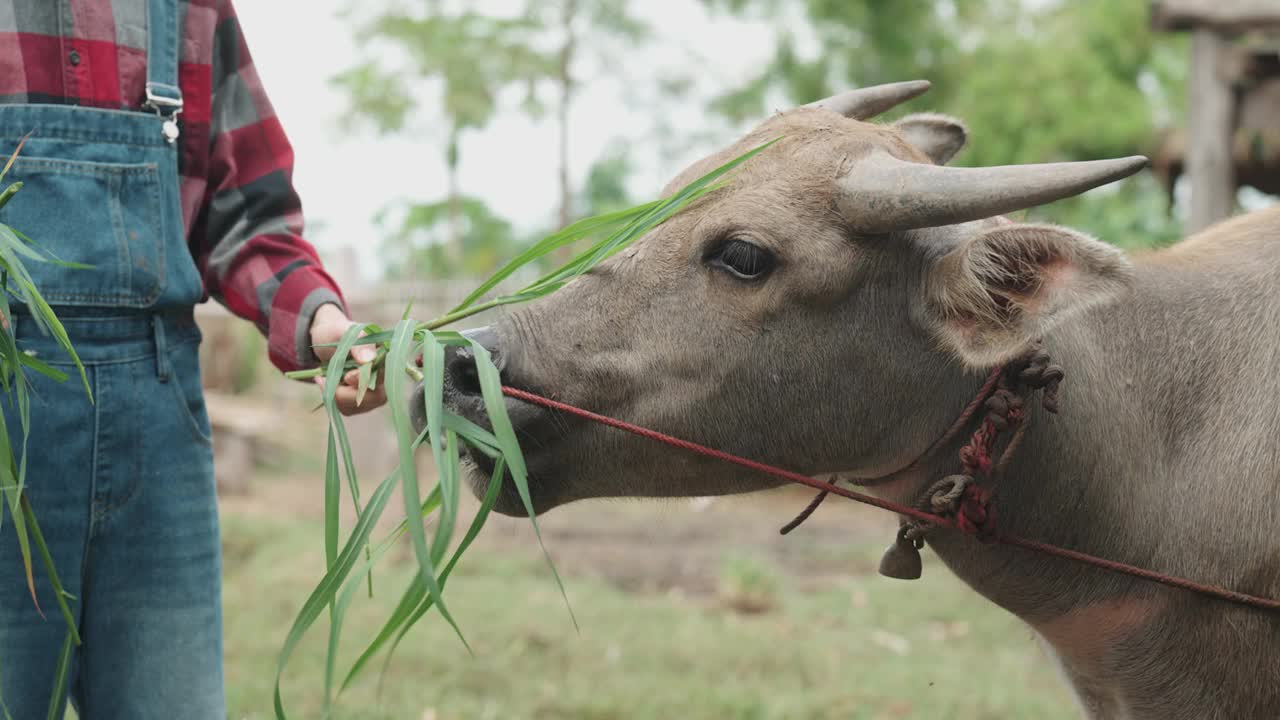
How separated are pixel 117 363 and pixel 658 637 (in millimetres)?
4121

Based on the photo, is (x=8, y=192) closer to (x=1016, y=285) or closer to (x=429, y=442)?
(x=429, y=442)

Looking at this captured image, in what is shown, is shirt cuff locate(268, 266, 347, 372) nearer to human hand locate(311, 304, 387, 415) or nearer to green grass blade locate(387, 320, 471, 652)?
human hand locate(311, 304, 387, 415)

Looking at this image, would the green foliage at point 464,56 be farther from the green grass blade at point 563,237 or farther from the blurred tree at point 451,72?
the green grass blade at point 563,237

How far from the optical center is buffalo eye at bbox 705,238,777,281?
219 centimetres

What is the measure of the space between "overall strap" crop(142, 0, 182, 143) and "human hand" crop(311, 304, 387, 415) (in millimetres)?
441

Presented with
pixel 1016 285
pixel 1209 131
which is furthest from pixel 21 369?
pixel 1209 131

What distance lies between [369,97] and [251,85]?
1001 centimetres

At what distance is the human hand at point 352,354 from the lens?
217 cm

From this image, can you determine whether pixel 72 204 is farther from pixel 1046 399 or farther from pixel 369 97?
pixel 369 97

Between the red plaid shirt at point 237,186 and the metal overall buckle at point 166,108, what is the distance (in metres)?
0.03

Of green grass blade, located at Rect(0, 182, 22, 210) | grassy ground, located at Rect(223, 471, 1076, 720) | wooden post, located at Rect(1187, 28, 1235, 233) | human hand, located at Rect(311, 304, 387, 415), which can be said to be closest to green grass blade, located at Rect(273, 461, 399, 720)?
human hand, located at Rect(311, 304, 387, 415)

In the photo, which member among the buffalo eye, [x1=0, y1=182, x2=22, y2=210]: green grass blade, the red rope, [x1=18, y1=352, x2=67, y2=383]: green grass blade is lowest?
the red rope

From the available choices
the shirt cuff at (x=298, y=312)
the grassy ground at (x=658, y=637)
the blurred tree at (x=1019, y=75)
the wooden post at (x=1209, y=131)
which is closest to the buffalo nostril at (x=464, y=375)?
the shirt cuff at (x=298, y=312)

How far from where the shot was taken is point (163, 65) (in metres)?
2.14
